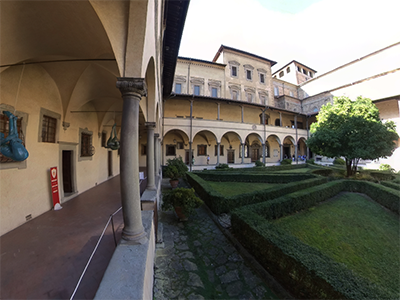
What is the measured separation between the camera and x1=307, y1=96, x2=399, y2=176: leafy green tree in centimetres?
1141

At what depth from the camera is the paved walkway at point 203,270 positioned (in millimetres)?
3068

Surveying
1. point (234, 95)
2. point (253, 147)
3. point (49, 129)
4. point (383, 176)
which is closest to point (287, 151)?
point (253, 147)

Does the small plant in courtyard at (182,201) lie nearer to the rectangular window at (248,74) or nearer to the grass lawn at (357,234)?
the grass lawn at (357,234)

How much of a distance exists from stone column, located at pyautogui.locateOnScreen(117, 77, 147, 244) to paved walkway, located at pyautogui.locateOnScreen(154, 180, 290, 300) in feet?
4.09

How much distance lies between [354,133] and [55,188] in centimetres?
1730

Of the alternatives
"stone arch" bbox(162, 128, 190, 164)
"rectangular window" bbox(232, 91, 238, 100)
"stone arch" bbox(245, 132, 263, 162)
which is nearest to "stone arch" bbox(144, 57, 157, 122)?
"stone arch" bbox(162, 128, 190, 164)

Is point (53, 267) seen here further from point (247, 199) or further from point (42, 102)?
point (247, 199)

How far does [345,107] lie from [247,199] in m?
12.6

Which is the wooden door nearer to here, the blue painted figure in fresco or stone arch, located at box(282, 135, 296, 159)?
stone arch, located at box(282, 135, 296, 159)

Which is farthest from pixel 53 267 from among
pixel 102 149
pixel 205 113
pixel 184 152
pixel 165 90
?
pixel 205 113

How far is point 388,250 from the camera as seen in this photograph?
446 centimetres

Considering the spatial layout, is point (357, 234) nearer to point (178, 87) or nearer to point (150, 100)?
point (150, 100)

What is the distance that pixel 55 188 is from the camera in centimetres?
597

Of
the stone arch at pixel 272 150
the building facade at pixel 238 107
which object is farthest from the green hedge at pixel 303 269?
the stone arch at pixel 272 150
